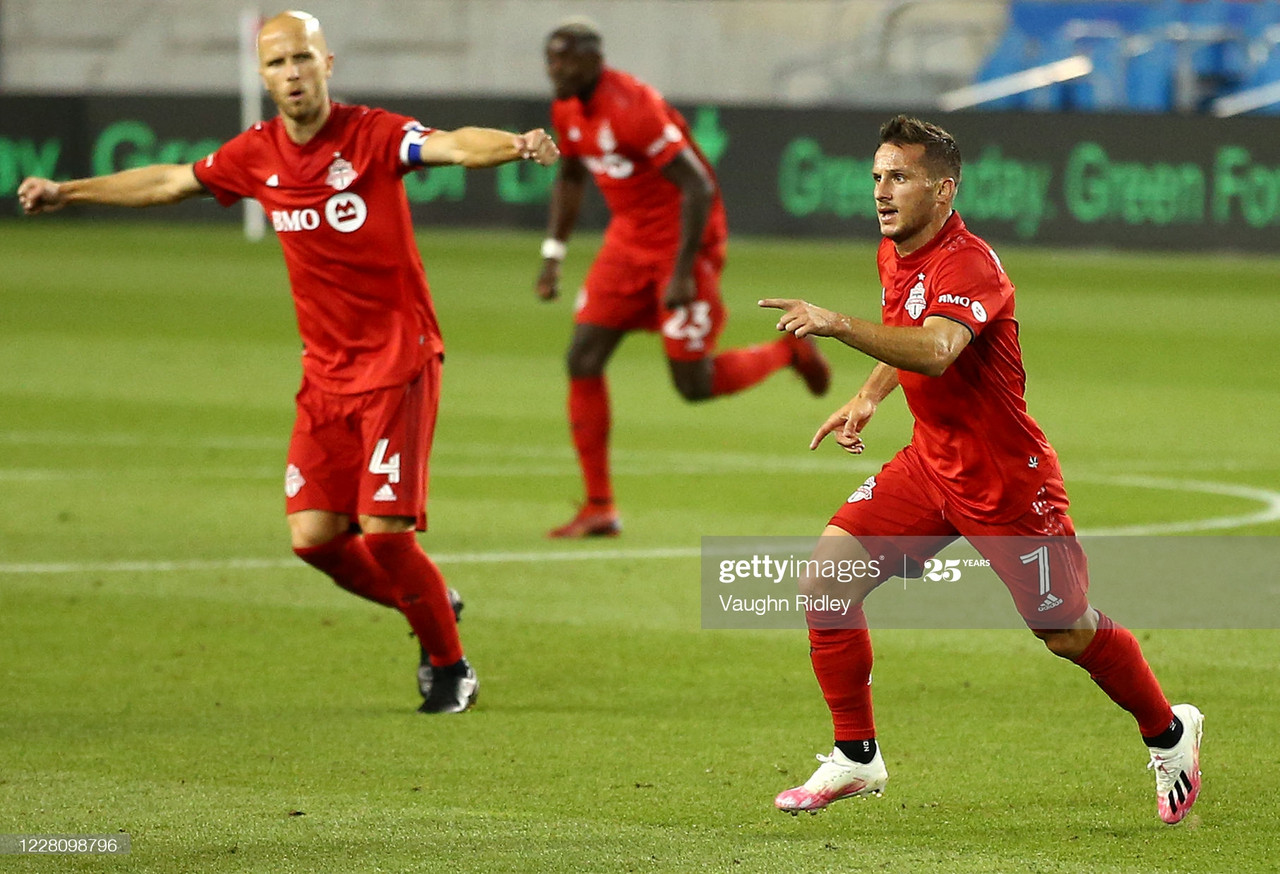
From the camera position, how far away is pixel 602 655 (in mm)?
7129

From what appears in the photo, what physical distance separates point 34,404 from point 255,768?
8.74 m

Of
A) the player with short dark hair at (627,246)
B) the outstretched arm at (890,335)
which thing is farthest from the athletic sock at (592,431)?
the outstretched arm at (890,335)

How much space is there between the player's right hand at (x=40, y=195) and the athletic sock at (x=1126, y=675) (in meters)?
3.57

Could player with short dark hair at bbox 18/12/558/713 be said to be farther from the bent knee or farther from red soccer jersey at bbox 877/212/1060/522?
the bent knee

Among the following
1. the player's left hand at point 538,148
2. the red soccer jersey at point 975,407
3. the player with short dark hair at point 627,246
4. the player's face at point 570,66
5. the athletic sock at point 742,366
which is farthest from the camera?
the athletic sock at point 742,366

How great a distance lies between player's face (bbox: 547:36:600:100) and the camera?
30.9 ft

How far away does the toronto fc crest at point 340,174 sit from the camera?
636 centimetres

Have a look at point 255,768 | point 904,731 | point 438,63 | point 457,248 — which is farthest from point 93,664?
point 438,63

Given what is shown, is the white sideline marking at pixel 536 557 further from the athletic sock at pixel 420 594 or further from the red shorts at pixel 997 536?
the red shorts at pixel 997 536

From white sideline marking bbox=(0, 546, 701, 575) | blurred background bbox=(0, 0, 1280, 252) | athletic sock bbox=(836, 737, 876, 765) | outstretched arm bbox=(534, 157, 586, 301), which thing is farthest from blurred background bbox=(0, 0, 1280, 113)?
athletic sock bbox=(836, 737, 876, 765)

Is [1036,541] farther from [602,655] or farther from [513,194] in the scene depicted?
[513,194]

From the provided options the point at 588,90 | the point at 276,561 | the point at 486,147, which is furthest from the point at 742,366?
the point at 486,147

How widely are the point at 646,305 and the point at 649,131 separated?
85 cm

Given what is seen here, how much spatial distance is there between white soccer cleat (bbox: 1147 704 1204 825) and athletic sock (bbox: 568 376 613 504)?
460cm
